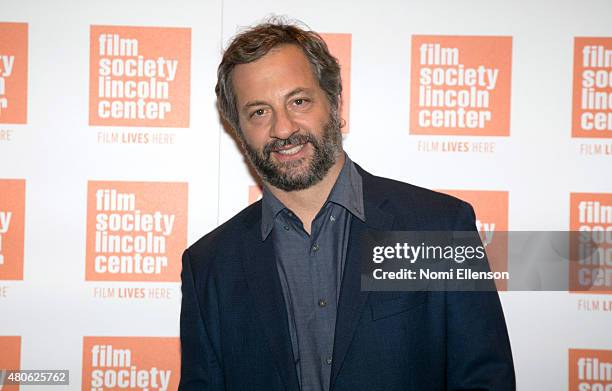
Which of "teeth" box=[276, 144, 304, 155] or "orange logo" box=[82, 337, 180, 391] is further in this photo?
"orange logo" box=[82, 337, 180, 391]

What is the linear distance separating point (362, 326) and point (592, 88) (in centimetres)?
137

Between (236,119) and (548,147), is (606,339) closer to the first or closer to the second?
(548,147)

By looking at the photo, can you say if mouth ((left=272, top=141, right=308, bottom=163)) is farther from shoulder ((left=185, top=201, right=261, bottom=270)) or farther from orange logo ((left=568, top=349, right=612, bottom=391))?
orange logo ((left=568, top=349, right=612, bottom=391))

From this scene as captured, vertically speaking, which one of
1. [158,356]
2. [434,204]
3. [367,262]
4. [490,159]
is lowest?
[158,356]

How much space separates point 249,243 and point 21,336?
114 cm

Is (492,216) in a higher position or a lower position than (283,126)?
lower

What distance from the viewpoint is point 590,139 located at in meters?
2.32

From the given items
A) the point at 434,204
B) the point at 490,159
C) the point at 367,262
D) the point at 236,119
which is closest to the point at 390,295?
the point at 367,262

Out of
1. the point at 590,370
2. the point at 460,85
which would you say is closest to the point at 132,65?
the point at 460,85

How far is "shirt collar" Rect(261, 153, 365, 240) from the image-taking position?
5.82 ft

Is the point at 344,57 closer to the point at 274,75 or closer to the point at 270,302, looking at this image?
the point at 274,75

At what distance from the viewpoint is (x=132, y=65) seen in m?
2.34

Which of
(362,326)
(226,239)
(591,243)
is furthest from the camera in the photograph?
(591,243)

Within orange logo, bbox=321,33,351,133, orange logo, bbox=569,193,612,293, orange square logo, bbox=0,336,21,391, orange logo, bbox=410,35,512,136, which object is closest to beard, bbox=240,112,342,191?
orange logo, bbox=321,33,351,133
